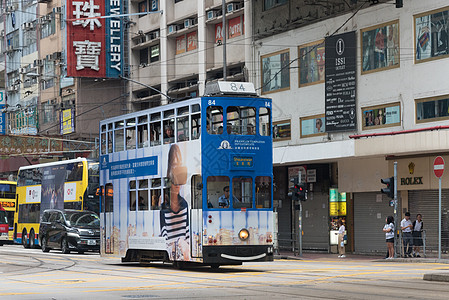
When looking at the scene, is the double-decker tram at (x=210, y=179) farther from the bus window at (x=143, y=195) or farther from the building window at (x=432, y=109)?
the building window at (x=432, y=109)

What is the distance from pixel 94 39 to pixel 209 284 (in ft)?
127

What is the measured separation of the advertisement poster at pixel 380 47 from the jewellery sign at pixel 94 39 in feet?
74.2

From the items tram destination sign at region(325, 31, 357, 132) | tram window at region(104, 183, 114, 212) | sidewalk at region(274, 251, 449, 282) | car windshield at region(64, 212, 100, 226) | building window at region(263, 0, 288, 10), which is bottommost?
sidewalk at region(274, 251, 449, 282)

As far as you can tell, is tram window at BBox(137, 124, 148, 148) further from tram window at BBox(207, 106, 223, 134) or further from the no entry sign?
the no entry sign

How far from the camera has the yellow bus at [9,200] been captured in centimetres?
5181

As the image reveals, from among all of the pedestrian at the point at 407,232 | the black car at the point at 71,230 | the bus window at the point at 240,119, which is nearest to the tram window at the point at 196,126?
the bus window at the point at 240,119

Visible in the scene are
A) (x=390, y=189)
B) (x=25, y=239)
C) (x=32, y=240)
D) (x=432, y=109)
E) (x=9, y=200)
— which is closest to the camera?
(x=390, y=189)

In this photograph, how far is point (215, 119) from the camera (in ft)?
74.3

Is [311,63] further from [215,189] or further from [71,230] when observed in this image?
[215,189]

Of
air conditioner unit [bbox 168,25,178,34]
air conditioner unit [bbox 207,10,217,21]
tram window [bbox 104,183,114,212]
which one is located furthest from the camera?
air conditioner unit [bbox 168,25,178,34]

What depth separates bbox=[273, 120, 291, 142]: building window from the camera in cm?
4022

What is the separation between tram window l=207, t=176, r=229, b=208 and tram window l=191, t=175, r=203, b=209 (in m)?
0.20

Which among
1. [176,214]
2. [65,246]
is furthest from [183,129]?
[65,246]

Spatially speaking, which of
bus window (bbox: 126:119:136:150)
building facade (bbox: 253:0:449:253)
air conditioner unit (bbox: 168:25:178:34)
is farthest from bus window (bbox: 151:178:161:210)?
air conditioner unit (bbox: 168:25:178:34)
